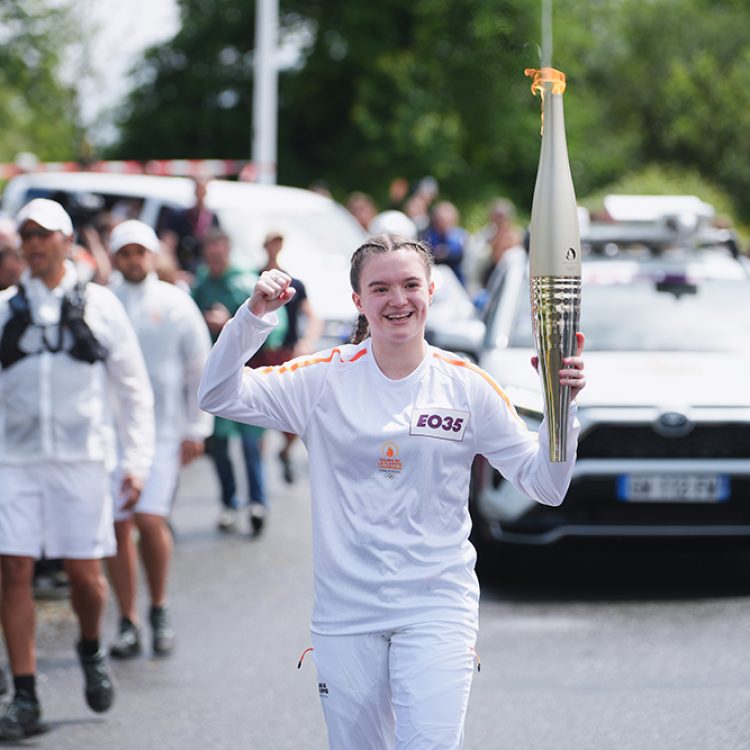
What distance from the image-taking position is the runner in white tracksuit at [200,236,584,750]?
4.50 metres

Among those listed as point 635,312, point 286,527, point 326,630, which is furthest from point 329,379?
point 286,527

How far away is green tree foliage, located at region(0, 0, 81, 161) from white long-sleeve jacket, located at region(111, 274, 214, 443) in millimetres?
12393

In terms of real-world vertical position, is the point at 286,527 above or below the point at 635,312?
below

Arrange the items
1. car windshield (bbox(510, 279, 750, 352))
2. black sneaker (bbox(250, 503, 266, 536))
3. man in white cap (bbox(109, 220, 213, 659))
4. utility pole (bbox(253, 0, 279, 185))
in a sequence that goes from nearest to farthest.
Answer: man in white cap (bbox(109, 220, 213, 659))
car windshield (bbox(510, 279, 750, 352))
black sneaker (bbox(250, 503, 266, 536))
utility pole (bbox(253, 0, 279, 185))

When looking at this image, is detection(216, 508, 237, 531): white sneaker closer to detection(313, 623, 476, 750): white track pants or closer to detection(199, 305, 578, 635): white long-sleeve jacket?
detection(199, 305, 578, 635): white long-sleeve jacket

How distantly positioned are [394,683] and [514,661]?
11.3ft

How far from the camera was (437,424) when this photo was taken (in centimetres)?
463

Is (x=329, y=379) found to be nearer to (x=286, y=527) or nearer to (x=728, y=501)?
(x=728, y=501)

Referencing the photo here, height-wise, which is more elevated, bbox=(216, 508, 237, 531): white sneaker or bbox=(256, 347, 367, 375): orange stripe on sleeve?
bbox=(256, 347, 367, 375): orange stripe on sleeve

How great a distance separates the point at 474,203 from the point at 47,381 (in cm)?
3229

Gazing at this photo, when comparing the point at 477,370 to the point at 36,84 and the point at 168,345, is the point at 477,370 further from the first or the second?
the point at 36,84

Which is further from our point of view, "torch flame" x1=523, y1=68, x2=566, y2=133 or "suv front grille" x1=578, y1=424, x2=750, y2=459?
"suv front grille" x1=578, y1=424, x2=750, y2=459

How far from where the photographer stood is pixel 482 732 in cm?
673

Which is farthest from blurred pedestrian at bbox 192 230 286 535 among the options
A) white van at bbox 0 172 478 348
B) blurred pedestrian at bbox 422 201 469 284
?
blurred pedestrian at bbox 422 201 469 284
